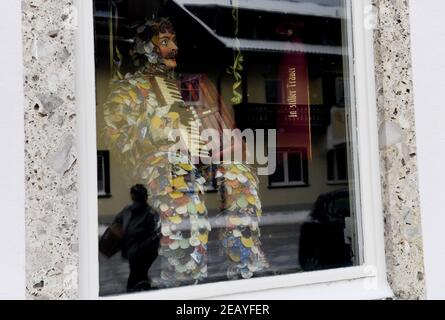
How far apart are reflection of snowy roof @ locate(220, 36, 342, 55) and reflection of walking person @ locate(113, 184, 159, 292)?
102cm

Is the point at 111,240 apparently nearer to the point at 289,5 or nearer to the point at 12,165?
the point at 12,165

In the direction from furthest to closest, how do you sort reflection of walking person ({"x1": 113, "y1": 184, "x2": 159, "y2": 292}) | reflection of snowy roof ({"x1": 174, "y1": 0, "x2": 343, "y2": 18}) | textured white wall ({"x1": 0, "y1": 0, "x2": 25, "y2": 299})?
reflection of snowy roof ({"x1": 174, "y1": 0, "x2": 343, "y2": 18}) < reflection of walking person ({"x1": 113, "y1": 184, "x2": 159, "y2": 292}) < textured white wall ({"x1": 0, "y1": 0, "x2": 25, "y2": 299})

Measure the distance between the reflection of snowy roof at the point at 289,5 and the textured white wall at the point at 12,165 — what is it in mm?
1179

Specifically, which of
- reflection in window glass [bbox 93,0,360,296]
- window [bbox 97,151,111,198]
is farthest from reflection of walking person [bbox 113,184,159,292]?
window [bbox 97,151,111,198]

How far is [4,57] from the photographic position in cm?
198

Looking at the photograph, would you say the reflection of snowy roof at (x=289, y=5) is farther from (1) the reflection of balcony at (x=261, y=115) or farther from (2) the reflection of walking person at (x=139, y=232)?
(2) the reflection of walking person at (x=139, y=232)

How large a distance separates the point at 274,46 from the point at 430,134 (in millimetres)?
1059

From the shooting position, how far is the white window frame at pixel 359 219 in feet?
6.89

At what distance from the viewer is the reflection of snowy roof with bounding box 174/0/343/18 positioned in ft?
9.70

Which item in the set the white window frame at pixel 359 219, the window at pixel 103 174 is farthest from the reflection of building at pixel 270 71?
the window at pixel 103 174

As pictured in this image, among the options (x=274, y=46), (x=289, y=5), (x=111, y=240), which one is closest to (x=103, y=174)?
(x=111, y=240)

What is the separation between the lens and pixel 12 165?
1.97 m

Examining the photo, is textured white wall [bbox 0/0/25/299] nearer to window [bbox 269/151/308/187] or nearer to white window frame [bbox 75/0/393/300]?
white window frame [bbox 75/0/393/300]
